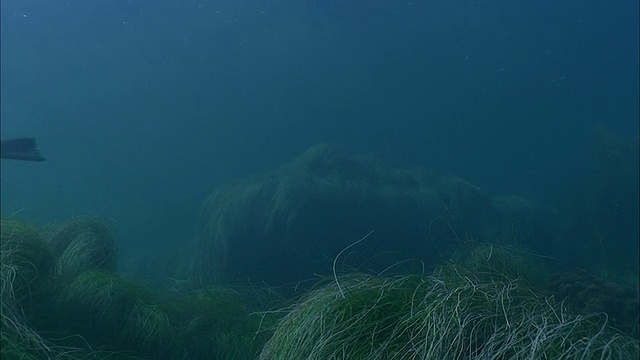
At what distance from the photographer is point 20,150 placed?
4.23 m

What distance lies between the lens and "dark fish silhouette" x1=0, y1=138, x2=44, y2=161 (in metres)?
4.04

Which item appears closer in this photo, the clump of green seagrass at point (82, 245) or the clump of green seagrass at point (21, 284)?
the clump of green seagrass at point (21, 284)

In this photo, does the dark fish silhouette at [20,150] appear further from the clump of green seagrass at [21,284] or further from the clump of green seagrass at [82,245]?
the clump of green seagrass at [21,284]

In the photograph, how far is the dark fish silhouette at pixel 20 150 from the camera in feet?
13.3

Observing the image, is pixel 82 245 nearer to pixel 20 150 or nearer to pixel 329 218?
pixel 20 150

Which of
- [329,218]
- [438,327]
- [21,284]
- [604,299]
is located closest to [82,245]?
[21,284]

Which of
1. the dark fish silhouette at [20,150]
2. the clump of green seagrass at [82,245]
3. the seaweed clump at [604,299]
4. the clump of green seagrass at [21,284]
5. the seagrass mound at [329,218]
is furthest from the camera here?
the seagrass mound at [329,218]

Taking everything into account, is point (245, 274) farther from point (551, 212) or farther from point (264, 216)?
point (551, 212)

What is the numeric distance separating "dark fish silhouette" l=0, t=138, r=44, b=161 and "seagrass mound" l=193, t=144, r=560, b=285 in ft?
3.80

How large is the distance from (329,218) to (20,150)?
199 centimetres

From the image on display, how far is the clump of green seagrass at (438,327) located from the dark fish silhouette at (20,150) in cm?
222

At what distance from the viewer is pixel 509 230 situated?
430 cm

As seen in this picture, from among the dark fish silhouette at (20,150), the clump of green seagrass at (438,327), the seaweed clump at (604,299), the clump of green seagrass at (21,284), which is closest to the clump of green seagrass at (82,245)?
the clump of green seagrass at (21,284)

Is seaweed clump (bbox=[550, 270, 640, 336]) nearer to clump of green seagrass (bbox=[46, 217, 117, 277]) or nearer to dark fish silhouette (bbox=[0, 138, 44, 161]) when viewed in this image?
clump of green seagrass (bbox=[46, 217, 117, 277])
